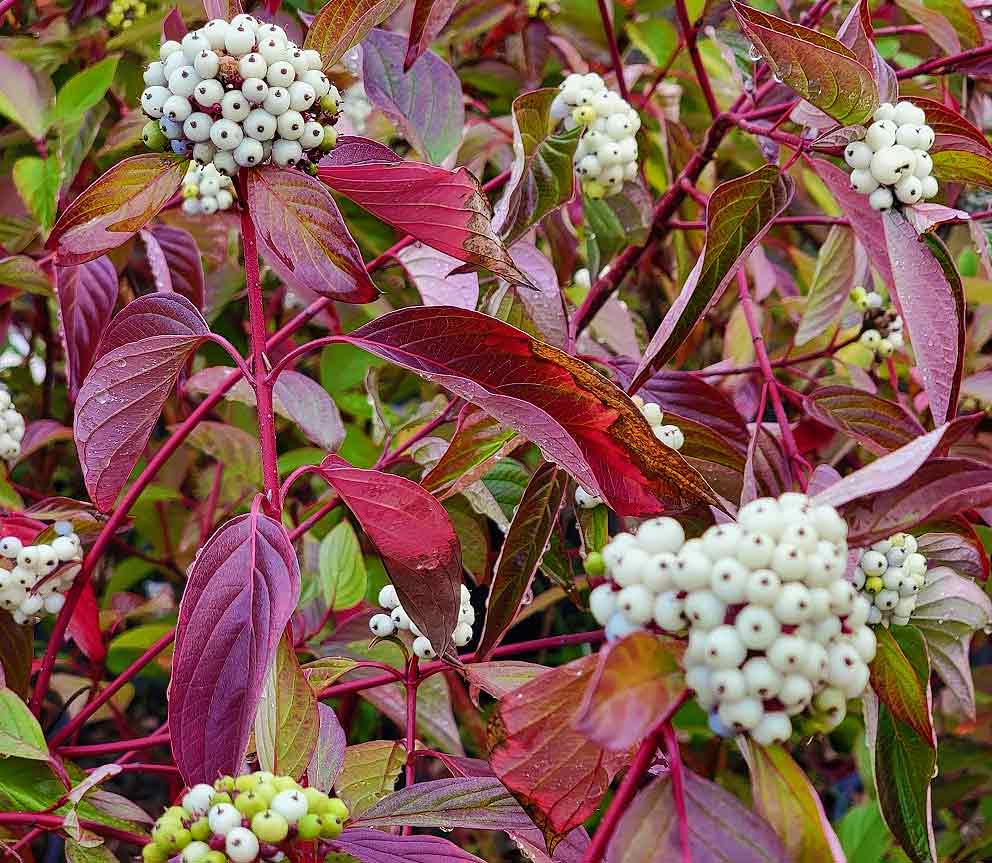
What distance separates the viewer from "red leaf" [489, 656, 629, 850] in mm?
468

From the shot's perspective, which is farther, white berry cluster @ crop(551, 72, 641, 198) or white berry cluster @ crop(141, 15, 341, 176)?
white berry cluster @ crop(551, 72, 641, 198)

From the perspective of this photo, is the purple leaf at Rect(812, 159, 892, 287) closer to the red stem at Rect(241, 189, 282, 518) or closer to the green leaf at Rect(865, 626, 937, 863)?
the green leaf at Rect(865, 626, 937, 863)

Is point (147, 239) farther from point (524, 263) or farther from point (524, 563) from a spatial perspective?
point (524, 563)

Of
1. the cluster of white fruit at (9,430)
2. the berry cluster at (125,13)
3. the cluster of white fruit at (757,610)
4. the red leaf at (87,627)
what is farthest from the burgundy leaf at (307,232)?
the berry cluster at (125,13)

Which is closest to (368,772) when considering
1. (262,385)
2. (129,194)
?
(262,385)

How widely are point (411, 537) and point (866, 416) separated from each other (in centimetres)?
47

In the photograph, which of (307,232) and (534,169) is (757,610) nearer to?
(307,232)

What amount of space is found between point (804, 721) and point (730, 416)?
449 mm

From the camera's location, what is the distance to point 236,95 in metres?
0.58

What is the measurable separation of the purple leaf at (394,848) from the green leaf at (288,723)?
0.16 feet

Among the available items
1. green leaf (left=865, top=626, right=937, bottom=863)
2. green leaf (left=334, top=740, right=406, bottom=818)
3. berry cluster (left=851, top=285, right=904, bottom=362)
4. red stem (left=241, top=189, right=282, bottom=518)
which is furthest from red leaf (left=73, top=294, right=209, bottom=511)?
berry cluster (left=851, top=285, right=904, bottom=362)

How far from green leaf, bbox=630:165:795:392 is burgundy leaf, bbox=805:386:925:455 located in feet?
0.78

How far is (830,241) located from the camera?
1042mm

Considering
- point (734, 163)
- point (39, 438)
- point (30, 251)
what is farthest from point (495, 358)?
point (734, 163)
